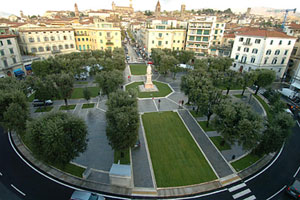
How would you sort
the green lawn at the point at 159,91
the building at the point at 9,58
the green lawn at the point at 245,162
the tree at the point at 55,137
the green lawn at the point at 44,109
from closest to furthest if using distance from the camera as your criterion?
the tree at the point at 55,137 → the green lawn at the point at 245,162 → the green lawn at the point at 44,109 → the green lawn at the point at 159,91 → the building at the point at 9,58

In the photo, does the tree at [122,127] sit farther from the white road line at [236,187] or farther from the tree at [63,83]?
the tree at [63,83]

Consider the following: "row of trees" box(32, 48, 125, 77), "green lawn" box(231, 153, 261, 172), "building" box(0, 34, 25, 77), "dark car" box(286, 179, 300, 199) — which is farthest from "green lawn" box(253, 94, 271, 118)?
"building" box(0, 34, 25, 77)

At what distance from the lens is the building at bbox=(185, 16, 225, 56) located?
71.6 meters

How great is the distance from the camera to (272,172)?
2141 centimetres

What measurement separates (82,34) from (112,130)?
6432 cm

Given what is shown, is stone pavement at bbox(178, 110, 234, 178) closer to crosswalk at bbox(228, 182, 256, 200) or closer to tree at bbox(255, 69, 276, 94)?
crosswalk at bbox(228, 182, 256, 200)

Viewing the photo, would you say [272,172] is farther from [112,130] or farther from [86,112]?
[86,112]

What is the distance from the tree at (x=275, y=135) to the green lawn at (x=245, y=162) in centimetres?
177

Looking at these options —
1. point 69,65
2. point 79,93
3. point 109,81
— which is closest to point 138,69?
point 69,65

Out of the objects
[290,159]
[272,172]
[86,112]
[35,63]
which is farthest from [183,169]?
[35,63]

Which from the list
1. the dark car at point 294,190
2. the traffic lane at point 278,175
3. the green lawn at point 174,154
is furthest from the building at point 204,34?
the dark car at point 294,190

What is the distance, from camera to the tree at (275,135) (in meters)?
20.5

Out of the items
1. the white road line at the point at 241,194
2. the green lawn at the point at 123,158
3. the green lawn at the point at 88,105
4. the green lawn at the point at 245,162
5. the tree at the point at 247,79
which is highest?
the tree at the point at 247,79

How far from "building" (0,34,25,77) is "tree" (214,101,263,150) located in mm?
56015
